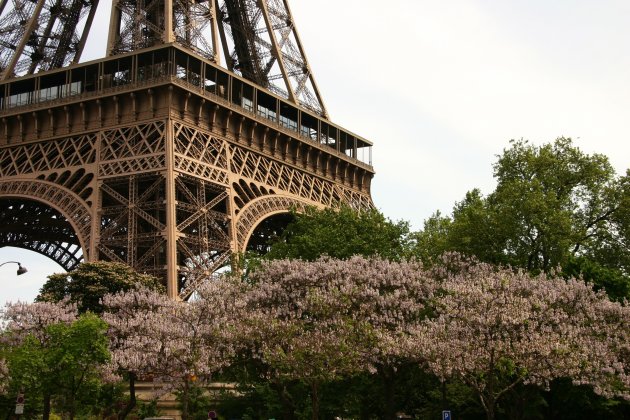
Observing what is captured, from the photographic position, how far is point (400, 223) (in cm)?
4997

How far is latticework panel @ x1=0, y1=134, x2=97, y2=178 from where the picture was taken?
159 ft

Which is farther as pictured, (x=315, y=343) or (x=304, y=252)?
(x=304, y=252)

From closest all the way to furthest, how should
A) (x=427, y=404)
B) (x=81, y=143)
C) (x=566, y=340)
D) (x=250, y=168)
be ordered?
1. (x=566, y=340)
2. (x=427, y=404)
3. (x=81, y=143)
4. (x=250, y=168)

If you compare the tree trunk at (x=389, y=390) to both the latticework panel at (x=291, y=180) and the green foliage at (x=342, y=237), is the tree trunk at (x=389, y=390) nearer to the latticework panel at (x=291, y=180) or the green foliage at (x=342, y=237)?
the green foliage at (x=342, y=237)

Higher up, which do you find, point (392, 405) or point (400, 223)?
point (400, 223)

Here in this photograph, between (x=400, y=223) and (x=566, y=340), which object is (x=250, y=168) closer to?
(x=400, y=223)

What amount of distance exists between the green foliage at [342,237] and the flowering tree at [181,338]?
10.8 m

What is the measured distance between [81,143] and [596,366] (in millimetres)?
32329

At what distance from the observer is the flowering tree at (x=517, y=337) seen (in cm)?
2598

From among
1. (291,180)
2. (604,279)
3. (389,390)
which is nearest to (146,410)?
(389,390)

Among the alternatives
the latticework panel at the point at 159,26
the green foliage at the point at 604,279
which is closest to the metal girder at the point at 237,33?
the latticework panel at the point at 159,26

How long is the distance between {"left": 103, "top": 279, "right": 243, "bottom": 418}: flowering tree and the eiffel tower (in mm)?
8881

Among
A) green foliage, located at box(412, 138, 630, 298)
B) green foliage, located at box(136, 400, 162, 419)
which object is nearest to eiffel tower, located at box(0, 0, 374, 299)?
green foliage, located at box(136, 400, 162, 419)

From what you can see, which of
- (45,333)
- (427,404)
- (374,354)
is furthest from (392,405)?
(45,333)
